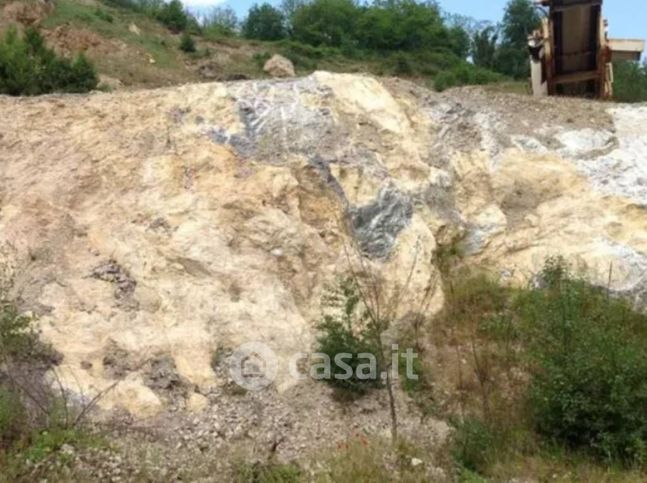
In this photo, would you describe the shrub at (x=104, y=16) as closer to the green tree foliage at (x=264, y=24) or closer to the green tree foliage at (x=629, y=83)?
the green tree foliage at (x=264, y=24)

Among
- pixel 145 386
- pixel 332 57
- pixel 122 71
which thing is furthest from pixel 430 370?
pixel 332 57

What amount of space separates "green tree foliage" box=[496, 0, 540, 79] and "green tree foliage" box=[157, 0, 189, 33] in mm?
16113

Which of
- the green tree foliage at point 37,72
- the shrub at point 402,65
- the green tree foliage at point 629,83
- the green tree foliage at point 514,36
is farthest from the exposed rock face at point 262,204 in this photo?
the green tree foliage at point 514,36

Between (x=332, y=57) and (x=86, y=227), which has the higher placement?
(x=332, y=57)

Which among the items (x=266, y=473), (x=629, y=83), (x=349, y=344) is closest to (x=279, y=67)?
(x=629, y=83)

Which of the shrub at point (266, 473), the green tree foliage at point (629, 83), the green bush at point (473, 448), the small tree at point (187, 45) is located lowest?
the green bush at point (473, 448)

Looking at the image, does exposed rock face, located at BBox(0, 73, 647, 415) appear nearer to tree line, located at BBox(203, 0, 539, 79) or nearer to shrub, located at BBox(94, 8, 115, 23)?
shrub, located at BBox(94, 8, 115, 23)

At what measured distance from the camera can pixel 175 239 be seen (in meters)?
8.23

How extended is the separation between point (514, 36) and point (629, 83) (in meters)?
29.4

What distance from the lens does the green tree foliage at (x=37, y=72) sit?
484 inches

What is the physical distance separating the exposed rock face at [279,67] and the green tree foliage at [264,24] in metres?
14.9

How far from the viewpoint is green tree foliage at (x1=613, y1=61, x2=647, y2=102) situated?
1695 centimetres

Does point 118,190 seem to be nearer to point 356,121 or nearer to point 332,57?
point 356,121

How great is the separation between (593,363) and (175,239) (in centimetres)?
385
